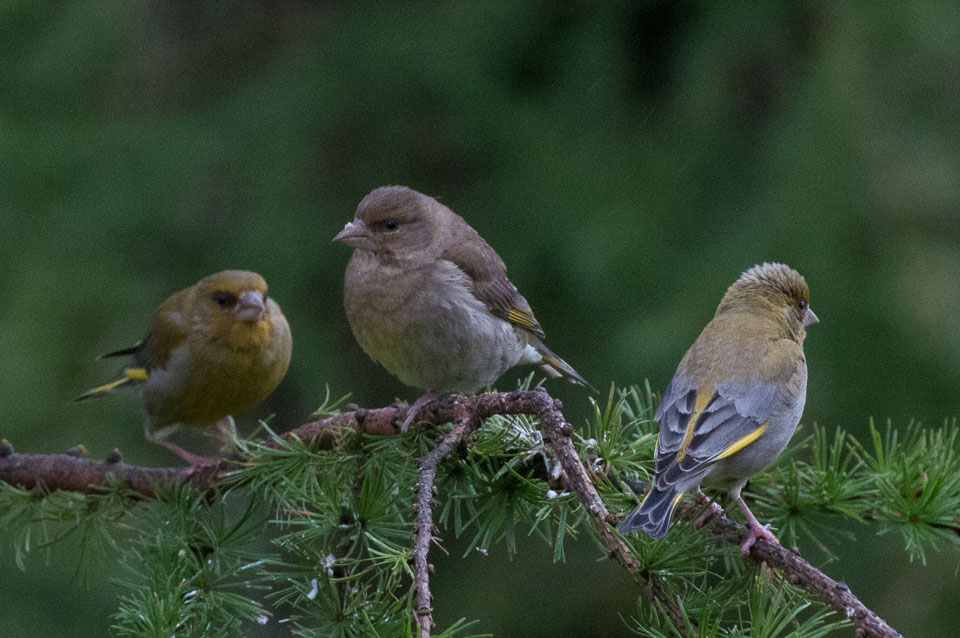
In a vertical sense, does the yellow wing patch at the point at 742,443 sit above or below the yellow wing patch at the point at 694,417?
below

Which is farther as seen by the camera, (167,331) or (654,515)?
(167,331)

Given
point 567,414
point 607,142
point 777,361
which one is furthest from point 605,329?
point 777,361

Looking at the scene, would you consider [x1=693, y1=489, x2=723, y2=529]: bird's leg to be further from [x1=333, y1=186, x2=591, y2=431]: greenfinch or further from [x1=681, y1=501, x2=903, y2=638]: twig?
[x1=333, y1=186, x2=591, y2=431]: greenfinch

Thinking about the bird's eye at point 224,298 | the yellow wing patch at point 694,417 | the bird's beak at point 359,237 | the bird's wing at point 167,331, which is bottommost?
the bird's wing at point 167,331

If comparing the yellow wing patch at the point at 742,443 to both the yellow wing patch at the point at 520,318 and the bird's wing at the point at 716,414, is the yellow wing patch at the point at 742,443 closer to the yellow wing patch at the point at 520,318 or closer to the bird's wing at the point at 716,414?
the bird's wing at the point at 716,414

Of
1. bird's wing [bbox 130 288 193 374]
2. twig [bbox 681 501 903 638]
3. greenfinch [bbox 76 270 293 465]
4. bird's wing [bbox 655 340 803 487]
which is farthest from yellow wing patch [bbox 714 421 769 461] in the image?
bird's wing [bbox 130 288 193 374]

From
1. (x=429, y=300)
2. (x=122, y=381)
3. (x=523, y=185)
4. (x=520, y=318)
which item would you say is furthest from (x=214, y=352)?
(x=523, y=185)

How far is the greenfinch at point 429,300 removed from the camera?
12.7ft

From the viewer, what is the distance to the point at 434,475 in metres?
2.48

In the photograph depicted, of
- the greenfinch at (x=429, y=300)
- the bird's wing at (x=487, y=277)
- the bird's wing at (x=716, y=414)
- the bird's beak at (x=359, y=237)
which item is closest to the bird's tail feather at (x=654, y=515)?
the bird's wing at (x=716, y=414)

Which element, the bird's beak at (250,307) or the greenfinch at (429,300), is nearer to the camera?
the greenfinch at (429,300)

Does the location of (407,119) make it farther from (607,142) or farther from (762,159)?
(762,159)

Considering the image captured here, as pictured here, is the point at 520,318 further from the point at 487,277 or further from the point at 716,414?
the point at 716,414

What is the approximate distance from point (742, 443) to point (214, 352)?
106 inches
